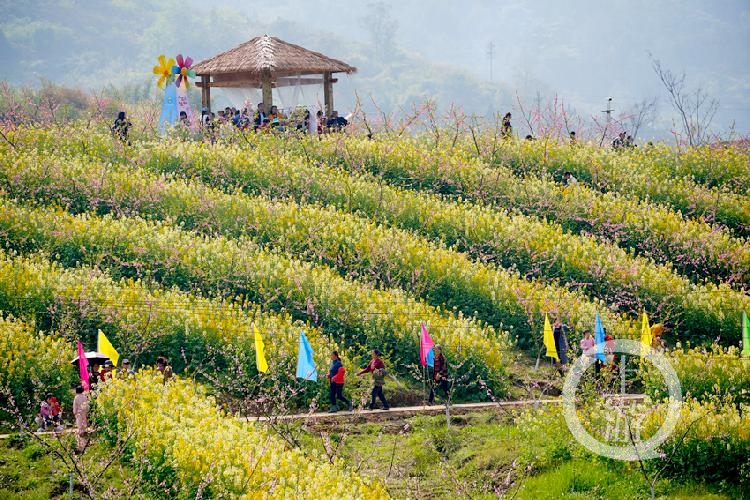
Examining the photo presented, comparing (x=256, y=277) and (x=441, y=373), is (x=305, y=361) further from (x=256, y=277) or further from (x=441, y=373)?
(x=256, y=277)

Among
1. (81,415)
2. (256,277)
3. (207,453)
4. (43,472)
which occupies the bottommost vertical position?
(43,472)

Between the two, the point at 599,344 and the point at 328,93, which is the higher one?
the point at 328,93

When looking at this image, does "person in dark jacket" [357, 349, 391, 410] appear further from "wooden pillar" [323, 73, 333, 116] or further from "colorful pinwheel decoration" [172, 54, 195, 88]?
"wooden pillar" [323, 73, 333, 116]

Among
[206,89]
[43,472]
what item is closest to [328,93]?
[206,89]

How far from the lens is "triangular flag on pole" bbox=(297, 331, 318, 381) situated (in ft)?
70.2

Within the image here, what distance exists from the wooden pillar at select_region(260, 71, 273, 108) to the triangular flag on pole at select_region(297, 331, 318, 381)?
696 inches

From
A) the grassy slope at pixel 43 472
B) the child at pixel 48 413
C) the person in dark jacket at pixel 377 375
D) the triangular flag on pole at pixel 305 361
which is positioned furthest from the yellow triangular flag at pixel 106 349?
the person in dark jacket at pixel 377 375

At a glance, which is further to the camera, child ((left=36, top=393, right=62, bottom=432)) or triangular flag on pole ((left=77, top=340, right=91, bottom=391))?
triangular flag on pole ((left=77, top=340, right=91, bottom=391))

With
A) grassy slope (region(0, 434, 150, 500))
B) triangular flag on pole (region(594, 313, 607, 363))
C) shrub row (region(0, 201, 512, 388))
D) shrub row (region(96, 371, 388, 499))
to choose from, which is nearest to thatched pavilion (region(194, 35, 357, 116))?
shrub row (region(0, 201, 512, 388))

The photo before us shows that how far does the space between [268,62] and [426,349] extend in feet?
57.6

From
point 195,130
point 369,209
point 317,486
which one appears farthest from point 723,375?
point 195,130

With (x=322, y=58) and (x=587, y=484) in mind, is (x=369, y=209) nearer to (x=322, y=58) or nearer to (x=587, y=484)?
(x=322, y=58)

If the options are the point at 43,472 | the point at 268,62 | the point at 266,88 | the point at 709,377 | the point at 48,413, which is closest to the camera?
the point at 43,472

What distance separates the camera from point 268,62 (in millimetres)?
37125
